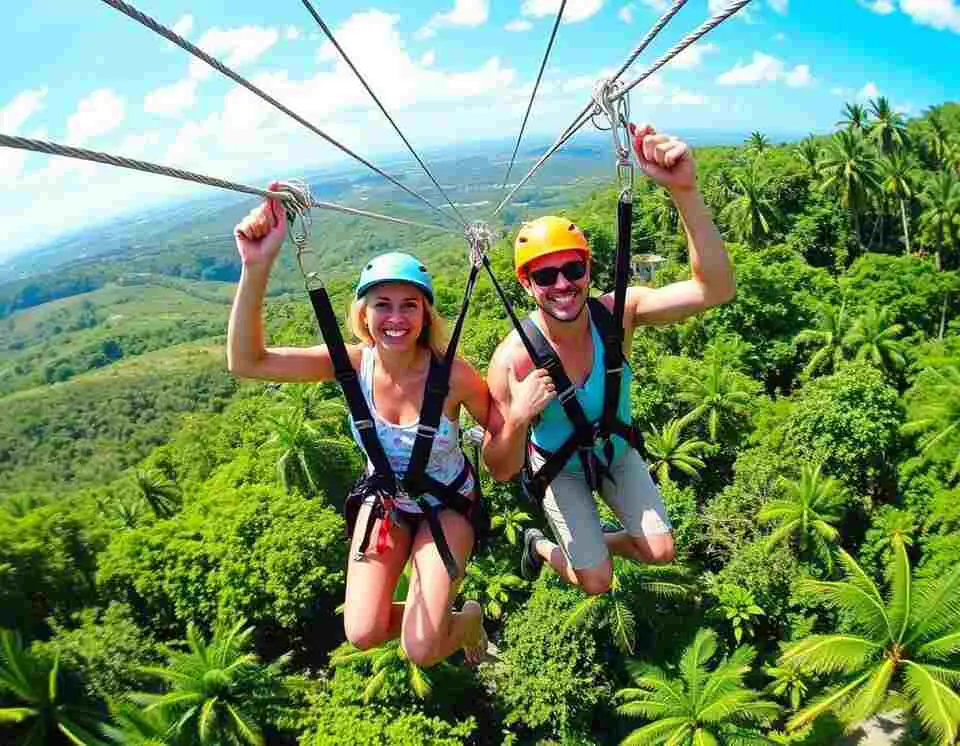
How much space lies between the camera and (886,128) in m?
40.7

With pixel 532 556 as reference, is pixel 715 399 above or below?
below

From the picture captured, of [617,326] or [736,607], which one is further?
[736,607]

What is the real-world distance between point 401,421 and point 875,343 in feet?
90.3

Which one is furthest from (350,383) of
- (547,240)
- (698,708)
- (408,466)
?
(698,708)

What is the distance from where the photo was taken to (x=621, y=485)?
461 centimetres

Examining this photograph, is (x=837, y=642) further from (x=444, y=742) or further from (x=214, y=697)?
(x=214, y=697)

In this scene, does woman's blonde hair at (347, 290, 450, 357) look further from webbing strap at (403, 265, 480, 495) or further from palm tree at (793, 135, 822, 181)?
palm tree at (793, 135, 822, 181)

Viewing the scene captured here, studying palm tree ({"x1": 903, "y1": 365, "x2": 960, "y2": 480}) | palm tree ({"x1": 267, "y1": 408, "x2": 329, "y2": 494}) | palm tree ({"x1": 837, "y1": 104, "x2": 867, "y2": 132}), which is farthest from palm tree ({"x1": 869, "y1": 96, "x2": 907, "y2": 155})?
palm tree ({"x1": 267, "y1": 408, "x2": 329, "y2": 494})

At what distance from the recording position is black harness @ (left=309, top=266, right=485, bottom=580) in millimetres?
3704

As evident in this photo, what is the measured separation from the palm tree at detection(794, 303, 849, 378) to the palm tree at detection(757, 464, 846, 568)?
884 centimetres

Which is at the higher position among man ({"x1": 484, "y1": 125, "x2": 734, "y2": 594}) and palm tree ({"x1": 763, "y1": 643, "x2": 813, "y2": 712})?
man ({"x1": 484, "y1": 125, "x2": 734, "y2": 594})

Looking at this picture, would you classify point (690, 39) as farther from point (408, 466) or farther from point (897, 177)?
point (897, 177)

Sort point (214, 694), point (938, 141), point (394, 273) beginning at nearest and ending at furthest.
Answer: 1. point (394, 273)
2. point (214, 694)
3. point (938, 141)

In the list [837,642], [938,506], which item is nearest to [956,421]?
[938,506]
